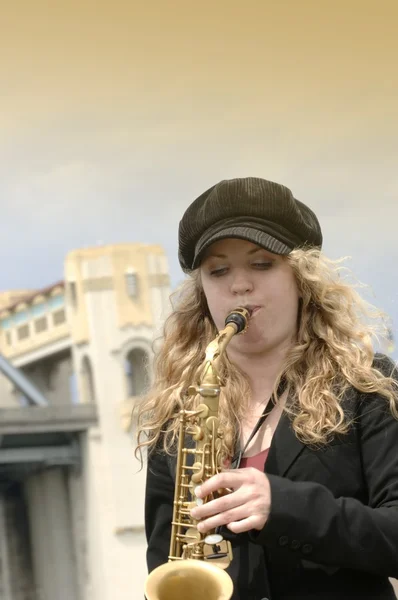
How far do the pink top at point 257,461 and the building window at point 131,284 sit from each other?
5.14m

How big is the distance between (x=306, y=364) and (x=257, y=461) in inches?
5.9

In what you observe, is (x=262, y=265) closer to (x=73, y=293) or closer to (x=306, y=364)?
(x=306, y=364)

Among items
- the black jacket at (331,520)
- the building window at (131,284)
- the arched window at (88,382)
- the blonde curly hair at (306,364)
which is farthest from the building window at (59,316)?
the black jacket at (331,520)

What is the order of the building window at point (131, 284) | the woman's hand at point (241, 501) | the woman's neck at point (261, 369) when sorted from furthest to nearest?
the building window at point (131, 284) → the woman's neck at point (261, 369) → the woman's hand at point (241, 501)

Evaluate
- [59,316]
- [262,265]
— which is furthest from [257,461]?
[59,316]

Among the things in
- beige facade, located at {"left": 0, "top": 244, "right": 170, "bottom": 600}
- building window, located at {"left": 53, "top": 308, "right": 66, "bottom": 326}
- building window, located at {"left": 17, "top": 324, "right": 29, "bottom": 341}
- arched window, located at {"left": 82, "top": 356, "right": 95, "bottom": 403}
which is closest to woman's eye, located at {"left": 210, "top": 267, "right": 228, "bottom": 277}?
beige facade, located at {"left": 0, "top": 244, "right": 170, "bottom": 600}

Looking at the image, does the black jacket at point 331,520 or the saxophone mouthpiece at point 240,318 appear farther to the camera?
the saxophone mouthpiece at point 240,318

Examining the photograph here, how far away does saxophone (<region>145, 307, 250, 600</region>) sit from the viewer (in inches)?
46.4

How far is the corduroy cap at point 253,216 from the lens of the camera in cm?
→ 129

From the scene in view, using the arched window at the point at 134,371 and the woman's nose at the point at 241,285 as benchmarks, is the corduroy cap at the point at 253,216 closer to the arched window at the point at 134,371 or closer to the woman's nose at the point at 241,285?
the woman's nose at the point at 241,285

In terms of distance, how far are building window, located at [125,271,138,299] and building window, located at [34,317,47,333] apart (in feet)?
2.58

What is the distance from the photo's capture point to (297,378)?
4.28 ft

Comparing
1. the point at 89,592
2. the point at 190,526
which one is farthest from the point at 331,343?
the point at 89,592

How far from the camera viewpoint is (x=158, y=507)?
55.4 inches
